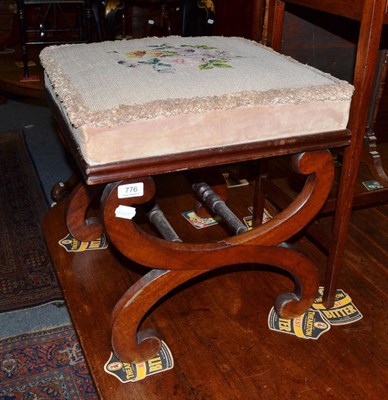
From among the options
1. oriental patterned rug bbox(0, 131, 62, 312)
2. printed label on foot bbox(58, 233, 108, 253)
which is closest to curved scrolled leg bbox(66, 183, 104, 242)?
printed label on foot bbox(58, 233, 108, 253)

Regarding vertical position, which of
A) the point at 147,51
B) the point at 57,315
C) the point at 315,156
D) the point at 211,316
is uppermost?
the point at 147,51

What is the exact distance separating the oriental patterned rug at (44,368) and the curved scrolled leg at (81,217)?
0.23m

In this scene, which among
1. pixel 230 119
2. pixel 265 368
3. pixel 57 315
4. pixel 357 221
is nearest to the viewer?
pixel 230 119

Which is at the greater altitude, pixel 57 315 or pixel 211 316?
pixel 211 316

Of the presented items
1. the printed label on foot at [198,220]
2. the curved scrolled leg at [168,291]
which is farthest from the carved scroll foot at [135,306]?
the printed label on foot at [198,220]

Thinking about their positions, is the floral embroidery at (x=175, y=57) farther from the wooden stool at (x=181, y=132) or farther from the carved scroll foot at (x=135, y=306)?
the carved scroll foot at (x=135, y=306)

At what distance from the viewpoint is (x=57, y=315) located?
1333 millimetres

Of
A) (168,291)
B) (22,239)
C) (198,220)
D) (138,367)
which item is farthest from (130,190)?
(22,239)

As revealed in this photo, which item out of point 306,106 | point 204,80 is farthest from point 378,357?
point 204,80

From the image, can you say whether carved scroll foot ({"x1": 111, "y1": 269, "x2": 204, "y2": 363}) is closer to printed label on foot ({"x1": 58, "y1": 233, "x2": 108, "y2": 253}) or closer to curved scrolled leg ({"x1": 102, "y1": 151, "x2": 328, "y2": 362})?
curved scrolled leg ({"x1": 102, "y1": 151, "x2": 328, "y2": 362})

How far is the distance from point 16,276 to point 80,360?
0.38 metres

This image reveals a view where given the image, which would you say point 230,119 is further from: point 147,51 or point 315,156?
point 147,51

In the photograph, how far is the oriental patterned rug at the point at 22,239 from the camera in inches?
54.9

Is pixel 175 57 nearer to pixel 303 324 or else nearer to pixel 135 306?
pixel 135 306
